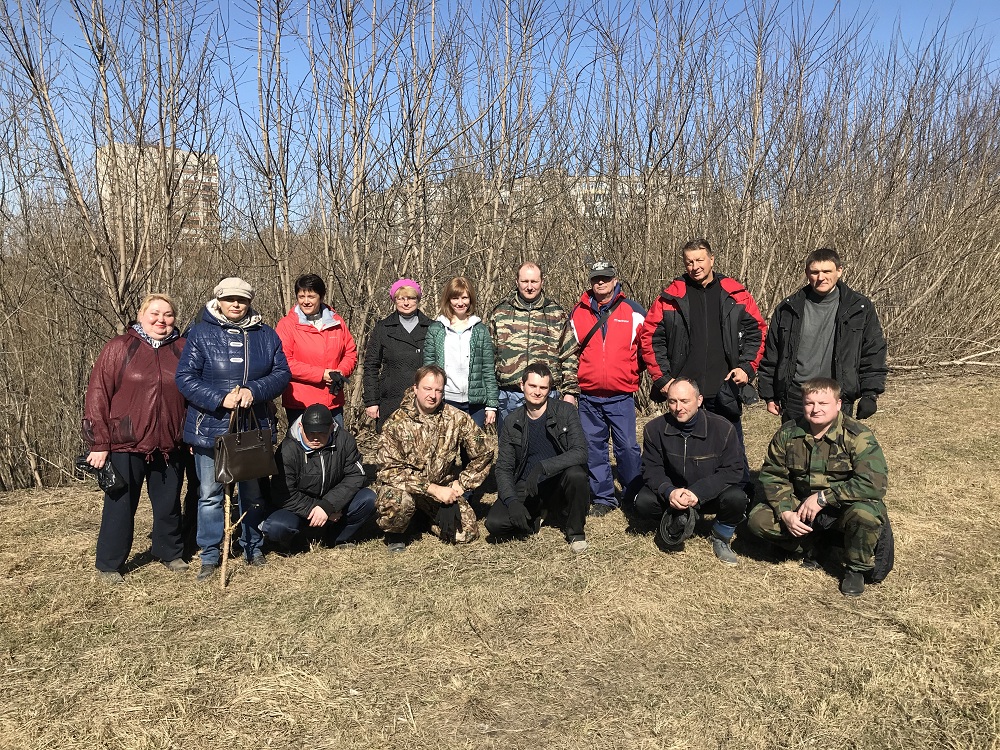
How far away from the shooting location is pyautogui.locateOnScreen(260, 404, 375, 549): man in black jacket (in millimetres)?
4156

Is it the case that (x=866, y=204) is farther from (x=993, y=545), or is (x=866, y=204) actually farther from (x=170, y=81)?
(x=170, y=81)

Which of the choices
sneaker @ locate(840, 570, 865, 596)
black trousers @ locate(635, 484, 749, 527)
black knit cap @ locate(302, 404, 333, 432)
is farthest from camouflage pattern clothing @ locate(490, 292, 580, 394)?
sneaker @ locate(840, 570, 865, 596)

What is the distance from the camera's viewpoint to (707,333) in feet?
14.9

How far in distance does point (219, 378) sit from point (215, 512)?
2.50 feet

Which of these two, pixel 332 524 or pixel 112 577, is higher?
pixel 332 524

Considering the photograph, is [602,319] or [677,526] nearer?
[677,526]

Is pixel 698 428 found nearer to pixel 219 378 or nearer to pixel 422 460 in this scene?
pixel 422 460

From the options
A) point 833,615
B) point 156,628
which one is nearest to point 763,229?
point 833,615

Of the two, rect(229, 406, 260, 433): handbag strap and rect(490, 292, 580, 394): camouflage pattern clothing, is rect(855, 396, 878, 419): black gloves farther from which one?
rect(229, 406, 260, 433): handbag strap

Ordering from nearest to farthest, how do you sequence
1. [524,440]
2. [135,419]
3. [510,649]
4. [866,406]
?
1. [510,649]
2. [135,419]
3. [866,406]
4. [524,440]

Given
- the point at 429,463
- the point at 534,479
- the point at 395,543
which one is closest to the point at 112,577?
the point at 395,543

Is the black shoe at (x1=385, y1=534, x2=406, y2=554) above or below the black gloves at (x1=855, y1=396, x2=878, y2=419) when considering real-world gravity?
below

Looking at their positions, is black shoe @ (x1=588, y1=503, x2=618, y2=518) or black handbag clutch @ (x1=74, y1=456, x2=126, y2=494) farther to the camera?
black shoe @ (x1=588, y1=503, x2=618, y2=518)

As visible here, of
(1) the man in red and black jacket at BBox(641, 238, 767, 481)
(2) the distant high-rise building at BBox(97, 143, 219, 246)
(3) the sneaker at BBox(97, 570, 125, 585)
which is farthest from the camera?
(2) the distant high-rise building at BBox(97, 143, 219, 246)
